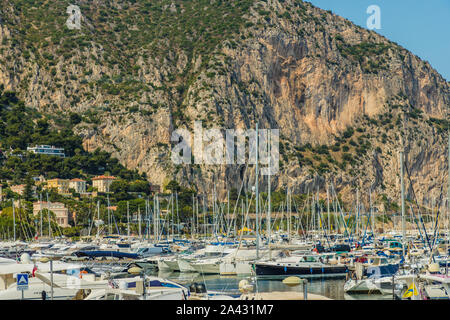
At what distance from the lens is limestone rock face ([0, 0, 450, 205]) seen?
457ft

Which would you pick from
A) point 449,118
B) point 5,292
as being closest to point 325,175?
point 449,118

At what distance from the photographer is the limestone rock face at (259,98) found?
139375 millimetres

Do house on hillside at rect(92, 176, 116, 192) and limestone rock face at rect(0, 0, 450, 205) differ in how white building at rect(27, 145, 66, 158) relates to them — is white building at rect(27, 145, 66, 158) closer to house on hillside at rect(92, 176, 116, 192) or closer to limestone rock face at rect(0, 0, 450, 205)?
limestone rock face at rect(0, 0, 450, 205)

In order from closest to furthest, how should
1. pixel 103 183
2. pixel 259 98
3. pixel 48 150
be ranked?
pixel 103 183, pixel 48 150, pixel 259 98

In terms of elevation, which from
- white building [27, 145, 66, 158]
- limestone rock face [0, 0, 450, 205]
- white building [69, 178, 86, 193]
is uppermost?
limestone rock face [0, 0, 450, 205]

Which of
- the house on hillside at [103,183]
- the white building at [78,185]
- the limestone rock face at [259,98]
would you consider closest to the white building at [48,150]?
the limestone rock face at [259,98]

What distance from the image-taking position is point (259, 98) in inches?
5886

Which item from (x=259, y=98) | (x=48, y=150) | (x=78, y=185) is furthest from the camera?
(x=259, y=98)

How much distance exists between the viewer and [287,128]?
509 feet

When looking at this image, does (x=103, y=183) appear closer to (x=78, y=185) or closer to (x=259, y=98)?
(x=78, y=185)

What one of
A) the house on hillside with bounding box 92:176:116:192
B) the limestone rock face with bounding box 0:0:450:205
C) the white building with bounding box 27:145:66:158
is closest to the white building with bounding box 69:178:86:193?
the house on hillside with bounding box 92:176:116:192

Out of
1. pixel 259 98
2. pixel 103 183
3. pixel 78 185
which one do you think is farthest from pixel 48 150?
pixel 259 98

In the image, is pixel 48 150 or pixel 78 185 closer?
pixel 78 185
